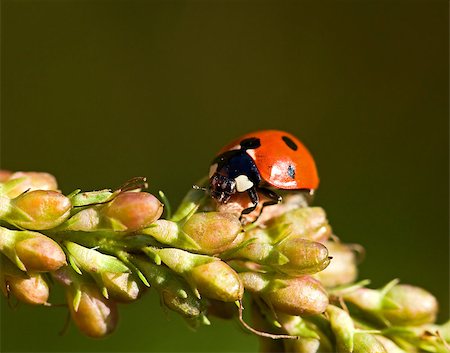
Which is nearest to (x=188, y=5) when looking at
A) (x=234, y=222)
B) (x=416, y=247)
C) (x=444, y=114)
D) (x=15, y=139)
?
(x=15, y=139)

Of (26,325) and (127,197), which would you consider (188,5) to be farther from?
(127,197)

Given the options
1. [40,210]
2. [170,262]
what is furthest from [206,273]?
[40,210]

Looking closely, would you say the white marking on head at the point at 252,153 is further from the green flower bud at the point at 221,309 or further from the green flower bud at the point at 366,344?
the green flower bud at the point at 366,344

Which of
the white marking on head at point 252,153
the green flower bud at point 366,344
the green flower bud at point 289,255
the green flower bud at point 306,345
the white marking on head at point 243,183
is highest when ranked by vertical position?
the white marking on head at point 252,153

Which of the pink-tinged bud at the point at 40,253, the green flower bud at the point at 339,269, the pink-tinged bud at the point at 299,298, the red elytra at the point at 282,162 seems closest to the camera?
the pink-tinged bud at the point at 40,253

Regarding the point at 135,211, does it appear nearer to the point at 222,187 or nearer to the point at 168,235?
the point at 168,235

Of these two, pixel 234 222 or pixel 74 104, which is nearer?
pixel 234 222

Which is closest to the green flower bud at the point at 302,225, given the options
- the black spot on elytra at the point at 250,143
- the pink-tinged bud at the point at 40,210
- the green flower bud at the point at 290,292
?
the green flower bud at the point at 290,292
